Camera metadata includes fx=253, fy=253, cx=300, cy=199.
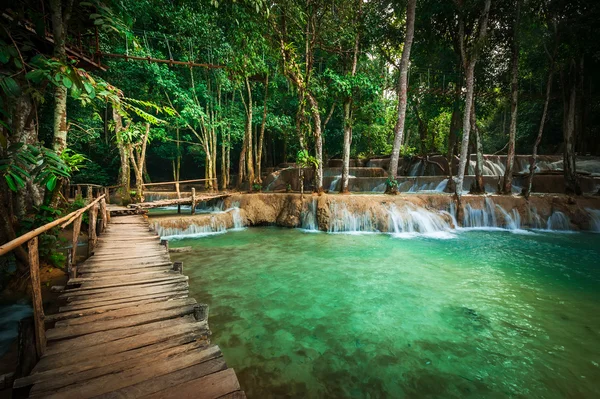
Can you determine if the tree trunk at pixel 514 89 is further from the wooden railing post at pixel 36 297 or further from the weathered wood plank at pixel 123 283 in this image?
the wooden railing post at pixel 36 297

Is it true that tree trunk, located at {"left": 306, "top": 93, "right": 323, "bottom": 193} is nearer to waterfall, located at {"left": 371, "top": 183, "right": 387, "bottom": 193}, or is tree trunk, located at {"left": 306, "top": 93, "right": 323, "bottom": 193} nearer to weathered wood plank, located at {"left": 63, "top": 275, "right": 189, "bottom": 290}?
waterfall, located at {"left": 371, "top": 183, "right": 387, "bottom": 193}

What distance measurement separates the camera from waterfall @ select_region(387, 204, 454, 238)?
11352mm

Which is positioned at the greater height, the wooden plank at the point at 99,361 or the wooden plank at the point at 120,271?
the wooden plank at the point at 120,271

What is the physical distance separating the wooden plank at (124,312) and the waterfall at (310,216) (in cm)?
897

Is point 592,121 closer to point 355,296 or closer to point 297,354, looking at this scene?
point 355,296

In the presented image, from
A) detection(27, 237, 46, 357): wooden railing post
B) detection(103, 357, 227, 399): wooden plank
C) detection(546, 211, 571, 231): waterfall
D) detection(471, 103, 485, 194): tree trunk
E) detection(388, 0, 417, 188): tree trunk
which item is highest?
detection(388, 0, 417, 188): tree trunk

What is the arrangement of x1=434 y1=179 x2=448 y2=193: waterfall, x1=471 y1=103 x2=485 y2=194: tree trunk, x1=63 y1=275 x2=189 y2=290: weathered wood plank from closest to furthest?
x1=63 y1=275 x2=189 y2=290: weathered wood plank < x1=471 y1=103 x2=485 y2=194: tree trunk < x1=434 y1=179 x2=448 y2=193: waterfall

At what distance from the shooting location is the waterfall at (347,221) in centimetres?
1167

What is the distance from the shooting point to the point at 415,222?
37.4ft

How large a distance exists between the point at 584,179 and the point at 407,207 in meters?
11.3

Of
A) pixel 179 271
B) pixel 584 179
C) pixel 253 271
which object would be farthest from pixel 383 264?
pixel 584 179

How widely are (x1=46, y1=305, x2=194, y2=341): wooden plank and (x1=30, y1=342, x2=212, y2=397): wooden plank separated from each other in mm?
557

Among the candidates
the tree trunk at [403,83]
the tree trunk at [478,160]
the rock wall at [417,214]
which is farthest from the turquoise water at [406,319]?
the tree trunk at [403,83]

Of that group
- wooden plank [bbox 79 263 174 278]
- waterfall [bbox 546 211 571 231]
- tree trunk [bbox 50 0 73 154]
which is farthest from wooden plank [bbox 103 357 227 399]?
waterfall [bbox 546 211 571 231]
